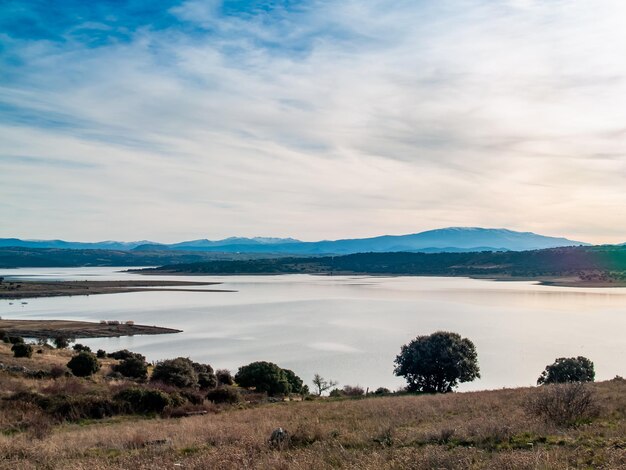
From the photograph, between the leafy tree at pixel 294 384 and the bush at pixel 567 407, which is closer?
the bush at pixel 567 407

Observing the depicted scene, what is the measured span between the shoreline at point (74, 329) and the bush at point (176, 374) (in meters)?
37.2

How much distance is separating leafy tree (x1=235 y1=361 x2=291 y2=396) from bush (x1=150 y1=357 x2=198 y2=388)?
171 inches

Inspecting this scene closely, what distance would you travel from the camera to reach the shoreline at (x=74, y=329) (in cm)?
6341

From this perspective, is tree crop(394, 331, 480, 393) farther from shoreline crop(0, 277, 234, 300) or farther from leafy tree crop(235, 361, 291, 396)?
shoreline crop(0, 277, 234, 300)

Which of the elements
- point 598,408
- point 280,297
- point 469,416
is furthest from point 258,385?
point 280,297

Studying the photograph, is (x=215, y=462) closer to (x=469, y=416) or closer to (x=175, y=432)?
(x=175, y=432)

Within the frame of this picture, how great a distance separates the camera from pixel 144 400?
19859 mm

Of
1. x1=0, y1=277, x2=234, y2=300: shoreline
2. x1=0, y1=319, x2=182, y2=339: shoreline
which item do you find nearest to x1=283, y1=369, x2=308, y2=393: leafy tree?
x1=0, y1=319, x2=182, y2=339: shoreline

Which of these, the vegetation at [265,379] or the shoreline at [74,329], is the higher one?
the vegetation at [265,379]

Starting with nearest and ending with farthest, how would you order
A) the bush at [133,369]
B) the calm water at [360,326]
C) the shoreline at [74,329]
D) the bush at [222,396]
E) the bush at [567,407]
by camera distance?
1. the bush at [567,407]
2. the bush at [222,396]
3. the bush at [133,369]
4. the calm water at [360,326]
5. the shoreline at [74,329]

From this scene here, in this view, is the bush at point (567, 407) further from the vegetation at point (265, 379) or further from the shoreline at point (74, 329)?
the shoreline at point (74, 329)

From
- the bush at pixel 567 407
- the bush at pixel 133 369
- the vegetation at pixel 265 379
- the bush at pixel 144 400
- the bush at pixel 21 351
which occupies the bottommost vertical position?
the vegetation at pixel 265 379

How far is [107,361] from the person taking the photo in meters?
39.8

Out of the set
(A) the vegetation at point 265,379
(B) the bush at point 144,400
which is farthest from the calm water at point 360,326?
(B) the bush at point 144,400
